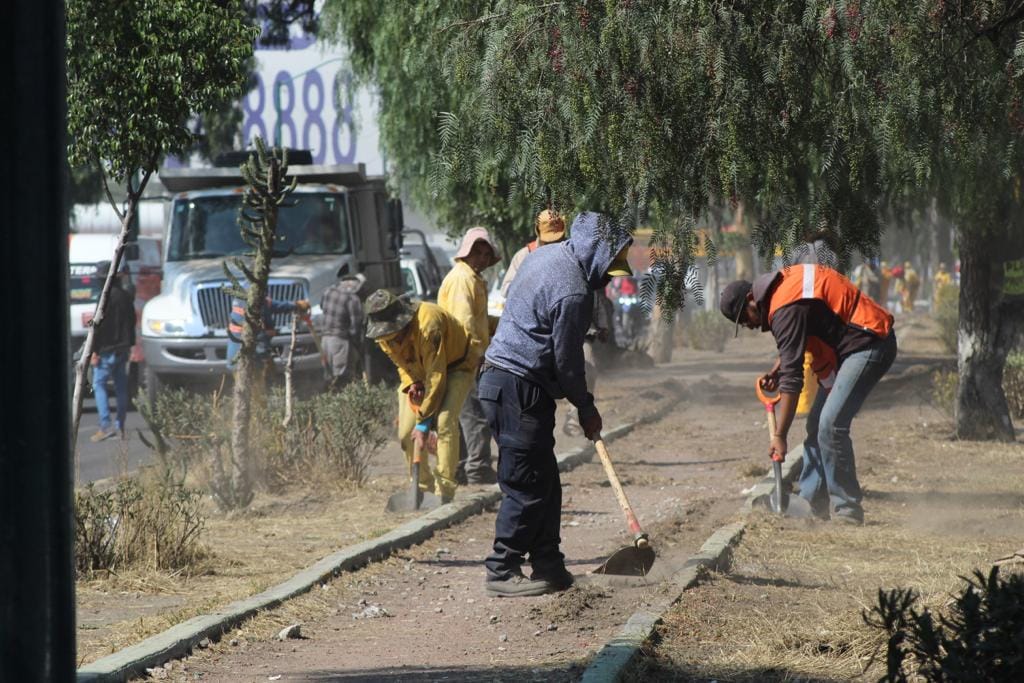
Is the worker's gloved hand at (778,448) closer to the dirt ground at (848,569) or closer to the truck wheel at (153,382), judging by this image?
the dirt ground at (848,569)

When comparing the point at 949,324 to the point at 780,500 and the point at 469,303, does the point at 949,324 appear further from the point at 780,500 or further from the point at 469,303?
the point at 469,303

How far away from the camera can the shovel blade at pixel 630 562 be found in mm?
7152

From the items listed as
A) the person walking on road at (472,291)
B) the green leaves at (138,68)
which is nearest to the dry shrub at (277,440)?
the person walking on road at (472,291)

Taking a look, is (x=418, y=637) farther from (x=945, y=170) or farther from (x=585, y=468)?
(x=585, y=468)

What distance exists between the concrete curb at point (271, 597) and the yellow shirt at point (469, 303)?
1.02 m

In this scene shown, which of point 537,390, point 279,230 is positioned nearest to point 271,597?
point 537,390

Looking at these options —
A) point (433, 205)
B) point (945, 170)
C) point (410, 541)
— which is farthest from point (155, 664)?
point (433, 205)

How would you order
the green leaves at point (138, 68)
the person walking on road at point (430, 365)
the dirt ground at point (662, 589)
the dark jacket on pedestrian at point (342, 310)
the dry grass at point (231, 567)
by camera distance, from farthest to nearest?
the dark jacket on pedestrian at point (342, 310) < the person walking on road at point (430, 365) < the green leaves at point (138, 68) < the dry grass at point (231, 567) < the dirt ground at point (662, 589)

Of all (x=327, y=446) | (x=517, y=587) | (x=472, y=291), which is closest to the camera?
(x=517, y=587)

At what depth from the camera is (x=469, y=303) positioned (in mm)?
9500

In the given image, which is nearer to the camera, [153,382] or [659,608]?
[659,608]

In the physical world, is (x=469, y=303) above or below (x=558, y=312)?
below

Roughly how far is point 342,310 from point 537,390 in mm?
9527

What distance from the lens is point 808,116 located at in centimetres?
564
